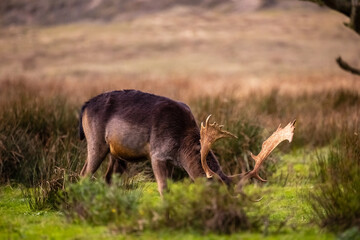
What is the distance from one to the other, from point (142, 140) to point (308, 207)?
2.31 m

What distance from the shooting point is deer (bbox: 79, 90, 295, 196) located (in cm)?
780

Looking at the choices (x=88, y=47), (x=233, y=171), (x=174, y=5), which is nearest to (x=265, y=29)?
(x=88, y=47)

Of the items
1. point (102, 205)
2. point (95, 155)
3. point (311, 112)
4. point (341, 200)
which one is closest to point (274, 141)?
point (341, 200)

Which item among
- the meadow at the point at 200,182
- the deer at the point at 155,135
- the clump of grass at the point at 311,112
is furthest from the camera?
the clump of grass at the point at 311,112

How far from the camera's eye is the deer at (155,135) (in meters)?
7.80

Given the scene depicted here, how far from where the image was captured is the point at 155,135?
27.1 feet

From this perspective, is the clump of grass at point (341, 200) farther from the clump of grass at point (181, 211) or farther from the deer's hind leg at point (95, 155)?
the deer's hind leg at point (95, 155)

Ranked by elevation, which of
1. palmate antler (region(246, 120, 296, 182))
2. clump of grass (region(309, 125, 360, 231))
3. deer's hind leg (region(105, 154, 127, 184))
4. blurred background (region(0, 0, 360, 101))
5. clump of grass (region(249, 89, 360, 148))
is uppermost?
palmate antler (region(246, 120, 296, 182))

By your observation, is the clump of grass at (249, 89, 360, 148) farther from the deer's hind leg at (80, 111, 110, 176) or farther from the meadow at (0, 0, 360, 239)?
the deer's hind leg at (80, 111, 110, 176)

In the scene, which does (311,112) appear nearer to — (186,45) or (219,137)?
(219,137)

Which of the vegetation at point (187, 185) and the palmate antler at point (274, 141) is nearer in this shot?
the vegetation at point (187, 185)

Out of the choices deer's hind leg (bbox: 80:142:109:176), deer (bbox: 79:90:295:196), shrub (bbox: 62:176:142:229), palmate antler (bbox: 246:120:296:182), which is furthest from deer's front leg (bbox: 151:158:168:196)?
palmate antler (bbox: 246:120:296:182)

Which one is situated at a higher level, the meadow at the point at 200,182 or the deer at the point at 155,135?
the deer at the point at 155,135

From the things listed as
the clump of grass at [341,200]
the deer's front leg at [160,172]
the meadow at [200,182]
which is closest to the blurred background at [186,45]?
the meadow at [200,182]
